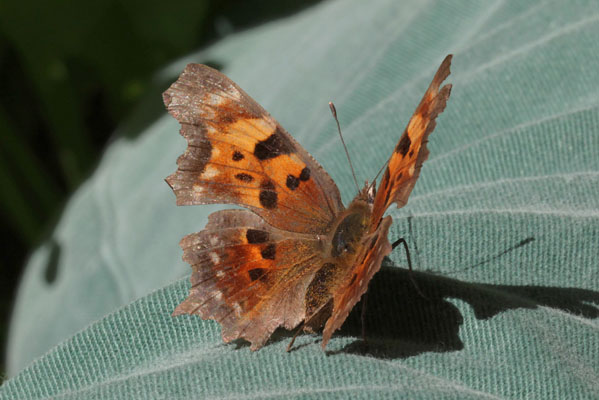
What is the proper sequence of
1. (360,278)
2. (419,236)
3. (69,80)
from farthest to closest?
(69,80)
(419,236)
(360,278)

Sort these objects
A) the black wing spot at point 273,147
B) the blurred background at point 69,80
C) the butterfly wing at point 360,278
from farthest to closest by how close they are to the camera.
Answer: the blurred background at point 69,80 < the black wing spot at point 273,147 < the butterfly wing at point 360,278

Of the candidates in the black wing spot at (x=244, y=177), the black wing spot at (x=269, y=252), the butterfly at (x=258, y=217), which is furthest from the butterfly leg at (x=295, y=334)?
the black wing spot at (x=244, y=177)

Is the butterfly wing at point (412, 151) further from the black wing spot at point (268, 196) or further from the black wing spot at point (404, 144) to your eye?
the black wing spot at point (268, 196)

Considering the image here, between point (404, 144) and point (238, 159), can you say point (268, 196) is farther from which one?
point (404, 144)

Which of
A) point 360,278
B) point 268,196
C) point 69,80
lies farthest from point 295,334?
point 69,80

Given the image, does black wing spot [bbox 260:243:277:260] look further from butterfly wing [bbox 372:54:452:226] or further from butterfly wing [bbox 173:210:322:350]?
butterfly wing [bbox 372:54:452:226]

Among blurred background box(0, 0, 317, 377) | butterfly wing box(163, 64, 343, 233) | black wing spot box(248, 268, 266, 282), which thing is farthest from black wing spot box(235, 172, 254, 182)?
blurred background box(0, 0, 317, 377)
